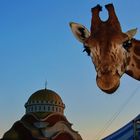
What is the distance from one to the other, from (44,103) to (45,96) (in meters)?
1.57

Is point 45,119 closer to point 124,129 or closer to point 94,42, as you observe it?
point 124,129

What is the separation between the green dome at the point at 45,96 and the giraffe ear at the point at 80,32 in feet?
232

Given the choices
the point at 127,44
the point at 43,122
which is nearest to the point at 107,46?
the point at 127,44

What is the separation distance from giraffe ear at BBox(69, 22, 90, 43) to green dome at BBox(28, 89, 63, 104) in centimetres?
7086

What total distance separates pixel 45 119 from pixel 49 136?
145 inches

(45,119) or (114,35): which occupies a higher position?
(45,119)

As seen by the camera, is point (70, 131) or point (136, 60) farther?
point (70, 131)

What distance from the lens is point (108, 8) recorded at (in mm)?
4449

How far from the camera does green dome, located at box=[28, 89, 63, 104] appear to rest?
75.5 metres

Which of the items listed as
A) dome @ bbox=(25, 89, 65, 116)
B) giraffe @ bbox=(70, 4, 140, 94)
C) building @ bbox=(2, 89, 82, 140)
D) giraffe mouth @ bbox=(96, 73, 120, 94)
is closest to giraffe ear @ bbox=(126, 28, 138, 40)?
giraffe @ bbox=(70, 4, 140, 94)

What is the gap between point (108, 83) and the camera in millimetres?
4191

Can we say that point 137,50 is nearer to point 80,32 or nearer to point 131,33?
point 131,33

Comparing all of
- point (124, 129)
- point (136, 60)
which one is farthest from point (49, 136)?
point (136, 60)

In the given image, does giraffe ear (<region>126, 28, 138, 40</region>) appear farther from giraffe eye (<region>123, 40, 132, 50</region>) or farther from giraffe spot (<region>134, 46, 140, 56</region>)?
giraffe spot (<region>134, 46, 140, 56</region>)
